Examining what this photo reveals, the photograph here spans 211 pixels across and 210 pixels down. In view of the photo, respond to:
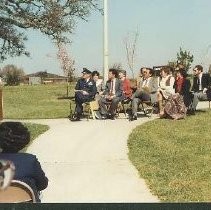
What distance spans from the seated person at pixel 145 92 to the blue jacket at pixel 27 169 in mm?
11955

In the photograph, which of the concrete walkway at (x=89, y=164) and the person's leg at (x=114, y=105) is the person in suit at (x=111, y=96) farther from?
the concrete walkway at (x=89, y=164)

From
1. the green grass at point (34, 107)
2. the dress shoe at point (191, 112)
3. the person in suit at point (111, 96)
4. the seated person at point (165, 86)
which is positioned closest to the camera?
the seated person at point (165, 86)

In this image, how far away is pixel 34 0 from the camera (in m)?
23.5

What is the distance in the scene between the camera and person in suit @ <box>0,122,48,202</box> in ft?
12.6

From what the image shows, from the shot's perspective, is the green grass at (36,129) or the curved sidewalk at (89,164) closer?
the curved sidewalk at (89,164)

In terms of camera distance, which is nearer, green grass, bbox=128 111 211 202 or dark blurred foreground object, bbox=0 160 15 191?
dark blurred foreground object, bbox=0 160 15 191

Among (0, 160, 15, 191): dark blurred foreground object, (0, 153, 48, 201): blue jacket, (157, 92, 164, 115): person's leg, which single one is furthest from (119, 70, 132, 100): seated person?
(0, 160, 15, 191): dark blurred foreground object

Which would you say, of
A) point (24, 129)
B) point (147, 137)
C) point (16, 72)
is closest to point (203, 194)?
point (24, 129)

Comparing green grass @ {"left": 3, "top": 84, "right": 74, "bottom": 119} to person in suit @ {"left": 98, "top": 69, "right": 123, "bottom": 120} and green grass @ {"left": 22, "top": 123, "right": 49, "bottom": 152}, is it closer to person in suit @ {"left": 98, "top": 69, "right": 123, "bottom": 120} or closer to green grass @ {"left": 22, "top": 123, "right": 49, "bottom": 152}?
person in suit @ {"left": 98, "top": 69, "right": 123, "bottom": 120}

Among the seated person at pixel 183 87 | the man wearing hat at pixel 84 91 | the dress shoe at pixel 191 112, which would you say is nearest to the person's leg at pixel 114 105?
the man wearing hat at pixel 84 91

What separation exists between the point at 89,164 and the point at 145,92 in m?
7.02

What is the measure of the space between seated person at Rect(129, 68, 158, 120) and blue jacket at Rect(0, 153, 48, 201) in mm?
11955

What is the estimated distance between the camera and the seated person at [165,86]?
16188 millimetres
